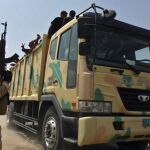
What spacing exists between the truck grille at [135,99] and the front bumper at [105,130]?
238 millimetres

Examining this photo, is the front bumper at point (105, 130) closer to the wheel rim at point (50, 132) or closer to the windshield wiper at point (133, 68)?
the windshield wiper at point (133, 68)

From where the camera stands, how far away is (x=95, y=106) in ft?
19.2

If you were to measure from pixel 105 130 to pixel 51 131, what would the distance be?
61.6 inches

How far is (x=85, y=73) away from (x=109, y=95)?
544 mm

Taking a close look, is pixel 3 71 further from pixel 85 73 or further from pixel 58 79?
pixel 58 79

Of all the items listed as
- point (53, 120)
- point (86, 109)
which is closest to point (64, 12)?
point (53, 120)

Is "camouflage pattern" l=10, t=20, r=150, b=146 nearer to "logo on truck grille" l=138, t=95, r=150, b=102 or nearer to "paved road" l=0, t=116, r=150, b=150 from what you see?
"logo on truck grille" l=138, t=95, r=150, b=102

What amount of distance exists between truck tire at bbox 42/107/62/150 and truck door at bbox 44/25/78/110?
1.35 ft

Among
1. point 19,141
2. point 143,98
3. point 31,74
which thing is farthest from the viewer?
point 19,141

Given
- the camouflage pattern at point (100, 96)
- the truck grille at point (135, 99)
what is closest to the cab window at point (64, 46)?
the camouflage pattern at point (100, 96)

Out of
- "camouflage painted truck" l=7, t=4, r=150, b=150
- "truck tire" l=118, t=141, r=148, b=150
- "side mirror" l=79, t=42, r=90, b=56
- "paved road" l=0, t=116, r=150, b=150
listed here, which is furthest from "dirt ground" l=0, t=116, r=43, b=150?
"side mirror" l=79, t=42, r=90, b=56

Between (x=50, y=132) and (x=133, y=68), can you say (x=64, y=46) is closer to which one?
(x=133, y=68)

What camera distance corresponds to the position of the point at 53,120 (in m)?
6.96

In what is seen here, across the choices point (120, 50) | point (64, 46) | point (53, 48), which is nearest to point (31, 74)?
point (53, 48)
